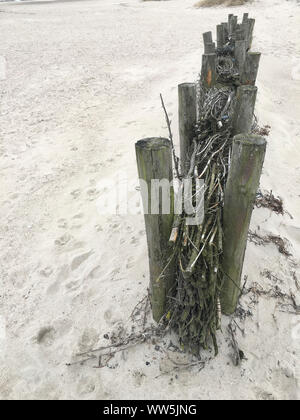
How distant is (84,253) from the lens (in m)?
3.41

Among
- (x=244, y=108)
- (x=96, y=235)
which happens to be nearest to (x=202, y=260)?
(x=244, y=108)

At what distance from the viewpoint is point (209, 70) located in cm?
348

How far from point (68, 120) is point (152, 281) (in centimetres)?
576

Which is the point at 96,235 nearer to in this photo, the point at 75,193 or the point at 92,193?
the point at 92,193

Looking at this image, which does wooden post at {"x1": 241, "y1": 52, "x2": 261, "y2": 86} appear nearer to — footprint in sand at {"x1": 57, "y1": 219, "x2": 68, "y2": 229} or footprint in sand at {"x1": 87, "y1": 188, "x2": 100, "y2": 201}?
footprint in sand at {"x1": 87, "y1": 188, "x2": 100, "y2": 201}

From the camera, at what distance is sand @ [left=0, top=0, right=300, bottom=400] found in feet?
7.35

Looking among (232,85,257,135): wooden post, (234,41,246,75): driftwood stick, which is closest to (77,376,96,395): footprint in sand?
(232,85,257,135): wooden post

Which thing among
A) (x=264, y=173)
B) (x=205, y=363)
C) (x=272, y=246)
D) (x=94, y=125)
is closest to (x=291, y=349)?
(x=205, y=363)

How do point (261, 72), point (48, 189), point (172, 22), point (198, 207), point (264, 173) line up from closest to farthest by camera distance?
point (198, 207)
point (264, 173)
point (48, 189)
point (261, 72)
point (172, 22)

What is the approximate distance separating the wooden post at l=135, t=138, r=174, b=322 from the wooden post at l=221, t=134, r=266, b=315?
1.20ft

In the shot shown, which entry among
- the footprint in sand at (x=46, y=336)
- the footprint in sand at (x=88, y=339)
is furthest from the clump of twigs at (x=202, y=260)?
the footprint in sand at (x=46, y=336)

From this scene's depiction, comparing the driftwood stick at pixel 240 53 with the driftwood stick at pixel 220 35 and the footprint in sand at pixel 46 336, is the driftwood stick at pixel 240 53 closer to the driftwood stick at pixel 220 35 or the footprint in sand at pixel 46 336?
the driftwood stick at pixel 220 35

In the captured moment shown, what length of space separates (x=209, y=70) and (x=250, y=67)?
0.47m

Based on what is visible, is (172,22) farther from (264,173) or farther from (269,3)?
(264,173)
